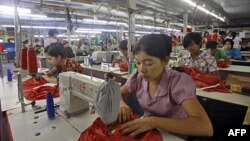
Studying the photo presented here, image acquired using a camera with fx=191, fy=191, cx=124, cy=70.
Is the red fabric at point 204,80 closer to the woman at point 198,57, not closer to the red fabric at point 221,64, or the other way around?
the woman at point 198,57

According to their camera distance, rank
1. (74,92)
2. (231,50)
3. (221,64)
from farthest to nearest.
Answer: (231,50), (221,64), (74,92)

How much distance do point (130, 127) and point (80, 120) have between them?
49cm

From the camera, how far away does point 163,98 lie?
1.18 metres

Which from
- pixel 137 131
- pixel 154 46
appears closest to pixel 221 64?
pixel 154 46

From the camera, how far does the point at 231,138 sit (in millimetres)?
1469

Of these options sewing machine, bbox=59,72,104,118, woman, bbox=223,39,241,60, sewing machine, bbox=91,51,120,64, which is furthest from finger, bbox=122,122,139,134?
woman, bbox=223,39,241,60

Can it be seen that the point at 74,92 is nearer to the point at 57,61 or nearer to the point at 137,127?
the point at 137,127

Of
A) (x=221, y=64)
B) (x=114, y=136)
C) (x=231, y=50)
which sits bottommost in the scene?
(x=114, y=136)

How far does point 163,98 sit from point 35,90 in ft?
4.46

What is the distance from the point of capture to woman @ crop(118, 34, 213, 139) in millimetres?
981

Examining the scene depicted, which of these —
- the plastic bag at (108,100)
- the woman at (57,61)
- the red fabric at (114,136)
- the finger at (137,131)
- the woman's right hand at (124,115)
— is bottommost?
the red fabric at (114,136)

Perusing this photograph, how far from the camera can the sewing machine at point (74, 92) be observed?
126cm

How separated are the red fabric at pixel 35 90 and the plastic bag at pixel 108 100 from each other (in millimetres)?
1088

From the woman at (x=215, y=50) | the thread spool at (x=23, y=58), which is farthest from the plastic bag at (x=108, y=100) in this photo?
the woman at (x=215, y=50)
